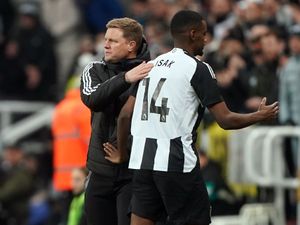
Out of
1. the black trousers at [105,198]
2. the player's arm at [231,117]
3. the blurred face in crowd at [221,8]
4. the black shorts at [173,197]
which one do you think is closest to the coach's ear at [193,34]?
the player's arm at [231,117]

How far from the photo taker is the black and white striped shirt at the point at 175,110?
8.79 m

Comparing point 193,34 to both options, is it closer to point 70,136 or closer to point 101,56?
point 70,136

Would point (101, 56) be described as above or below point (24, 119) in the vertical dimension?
above

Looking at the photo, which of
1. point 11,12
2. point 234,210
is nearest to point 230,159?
point 234,210

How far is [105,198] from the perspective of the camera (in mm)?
9461

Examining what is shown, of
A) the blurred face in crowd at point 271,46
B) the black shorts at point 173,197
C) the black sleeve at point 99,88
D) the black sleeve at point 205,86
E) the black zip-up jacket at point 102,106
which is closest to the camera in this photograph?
the black sleeve at point 205,86

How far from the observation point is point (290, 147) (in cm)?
1377

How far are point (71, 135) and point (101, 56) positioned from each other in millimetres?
1839

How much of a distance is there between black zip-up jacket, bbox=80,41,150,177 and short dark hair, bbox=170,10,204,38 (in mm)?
527

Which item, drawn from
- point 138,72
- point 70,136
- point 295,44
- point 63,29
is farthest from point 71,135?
point 63,29

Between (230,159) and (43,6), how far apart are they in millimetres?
5828

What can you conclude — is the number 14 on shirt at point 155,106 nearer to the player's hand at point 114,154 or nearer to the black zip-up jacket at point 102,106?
the black zip-up jacket at point 102,106

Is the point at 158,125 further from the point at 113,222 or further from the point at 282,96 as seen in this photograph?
the point at 282,96

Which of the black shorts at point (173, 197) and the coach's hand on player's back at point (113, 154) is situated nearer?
the black shorts at point (173, 197)
